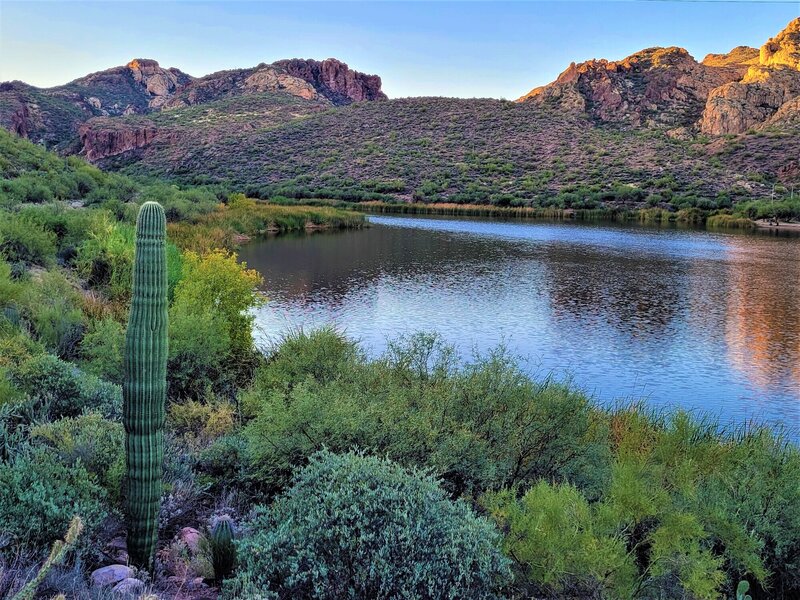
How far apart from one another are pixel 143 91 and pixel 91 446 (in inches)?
5576

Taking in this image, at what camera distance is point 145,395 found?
4.12 meters

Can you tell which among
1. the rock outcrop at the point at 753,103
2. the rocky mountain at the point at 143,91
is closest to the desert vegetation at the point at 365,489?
the rocky mountain at the point at 143,91

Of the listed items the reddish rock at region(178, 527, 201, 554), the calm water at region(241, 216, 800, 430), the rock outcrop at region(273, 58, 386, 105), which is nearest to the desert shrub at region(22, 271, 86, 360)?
the calm water at region(241, 216, 800, 430)

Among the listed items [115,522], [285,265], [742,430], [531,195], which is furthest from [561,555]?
[531,195]

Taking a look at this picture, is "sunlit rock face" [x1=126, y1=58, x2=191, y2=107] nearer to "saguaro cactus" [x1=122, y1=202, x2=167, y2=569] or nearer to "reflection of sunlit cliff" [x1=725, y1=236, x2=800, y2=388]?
"reflection of sunlit cliff" [x1=725, y1=236, x2=800, y2=388]

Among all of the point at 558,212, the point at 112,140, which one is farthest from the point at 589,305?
the point at 112,140

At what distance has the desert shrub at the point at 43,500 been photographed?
375 centimetres

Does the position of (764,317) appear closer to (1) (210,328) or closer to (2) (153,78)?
(1) (210,328)

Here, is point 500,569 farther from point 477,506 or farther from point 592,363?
point 592,363

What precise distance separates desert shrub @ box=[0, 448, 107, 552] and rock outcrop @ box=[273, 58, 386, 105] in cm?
13002

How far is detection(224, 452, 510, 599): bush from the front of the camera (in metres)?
3.50

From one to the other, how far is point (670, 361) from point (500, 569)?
11215 millimetres

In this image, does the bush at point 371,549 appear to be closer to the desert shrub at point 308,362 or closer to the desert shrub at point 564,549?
the desert shrub at point 564,549

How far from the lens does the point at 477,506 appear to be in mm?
5070
